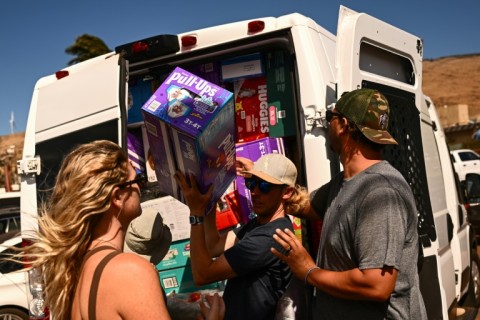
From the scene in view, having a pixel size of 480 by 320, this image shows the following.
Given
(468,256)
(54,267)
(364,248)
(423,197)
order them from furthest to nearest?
1. (468,256)
2. (423,197)
3. (364,248)
4. (54,267)

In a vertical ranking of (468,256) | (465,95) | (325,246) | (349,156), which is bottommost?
(468,256)

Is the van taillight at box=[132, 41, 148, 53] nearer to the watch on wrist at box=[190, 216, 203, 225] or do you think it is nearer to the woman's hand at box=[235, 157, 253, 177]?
the woman's hand at box=[235, 157, 253, 177]

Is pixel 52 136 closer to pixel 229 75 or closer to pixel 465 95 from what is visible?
pixel 229 75

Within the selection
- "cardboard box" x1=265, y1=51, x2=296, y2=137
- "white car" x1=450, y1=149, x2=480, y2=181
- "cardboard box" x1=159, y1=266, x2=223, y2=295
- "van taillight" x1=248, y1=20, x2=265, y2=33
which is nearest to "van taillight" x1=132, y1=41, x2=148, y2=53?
"van taillight" x1=248, y1=20, x2=265, y2=33

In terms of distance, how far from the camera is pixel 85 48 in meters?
24.3

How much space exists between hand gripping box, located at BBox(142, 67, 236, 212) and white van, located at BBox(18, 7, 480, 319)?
77 centimetres

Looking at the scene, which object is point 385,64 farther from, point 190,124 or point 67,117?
point 67,117

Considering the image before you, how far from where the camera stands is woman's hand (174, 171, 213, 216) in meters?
2.38

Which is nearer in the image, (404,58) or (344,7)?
(344,7)

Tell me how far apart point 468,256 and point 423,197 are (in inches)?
82.3

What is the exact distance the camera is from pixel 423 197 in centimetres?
328

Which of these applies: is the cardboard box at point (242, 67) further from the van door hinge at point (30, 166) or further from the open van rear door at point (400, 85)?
the van door hinge at point (30, 166)

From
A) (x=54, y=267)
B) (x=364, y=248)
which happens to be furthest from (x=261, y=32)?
(x=54, y=267)

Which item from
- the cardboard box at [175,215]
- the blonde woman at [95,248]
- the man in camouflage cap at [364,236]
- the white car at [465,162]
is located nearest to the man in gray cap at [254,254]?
the man in camouflage cap at [364,236]
